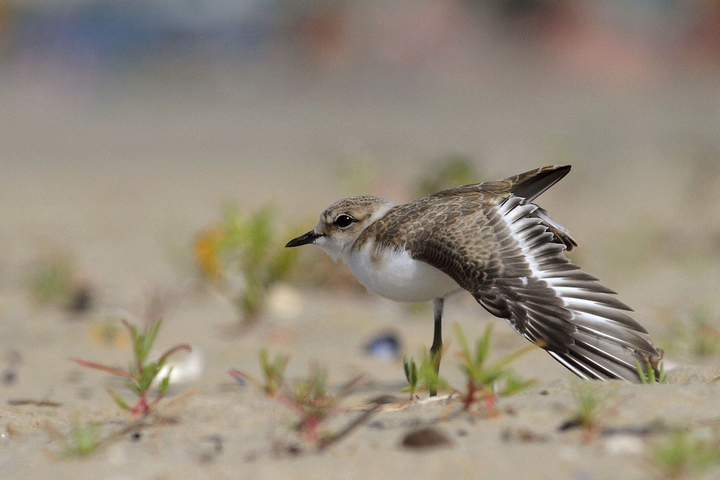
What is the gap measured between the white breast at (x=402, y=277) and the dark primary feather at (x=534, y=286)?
2.8 inches

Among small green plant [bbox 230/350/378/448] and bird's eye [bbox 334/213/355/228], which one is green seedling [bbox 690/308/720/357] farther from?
small green plant [bbox 230/350/378/448]

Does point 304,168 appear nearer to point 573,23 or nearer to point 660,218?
point 660,218

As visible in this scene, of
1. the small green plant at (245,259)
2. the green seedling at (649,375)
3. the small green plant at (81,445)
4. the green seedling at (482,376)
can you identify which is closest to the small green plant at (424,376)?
the green seedling at (482,376)

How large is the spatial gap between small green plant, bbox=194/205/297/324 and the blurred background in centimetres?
22

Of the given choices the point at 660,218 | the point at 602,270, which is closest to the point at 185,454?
the point at 602,270

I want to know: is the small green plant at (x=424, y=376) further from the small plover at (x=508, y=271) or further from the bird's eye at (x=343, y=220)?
the bird's eye at (x=343, y=220)

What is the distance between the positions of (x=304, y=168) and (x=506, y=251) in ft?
35.5

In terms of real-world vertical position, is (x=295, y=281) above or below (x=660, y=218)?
below

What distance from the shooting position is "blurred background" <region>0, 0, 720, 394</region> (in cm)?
855

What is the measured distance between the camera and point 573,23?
19.9 m

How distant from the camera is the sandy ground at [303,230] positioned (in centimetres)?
272

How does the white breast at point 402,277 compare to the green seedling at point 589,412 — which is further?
the white breast at point 402,277

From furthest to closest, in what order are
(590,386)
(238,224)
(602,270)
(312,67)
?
(312,67) < (602,270) < (238,224) < (590,386)

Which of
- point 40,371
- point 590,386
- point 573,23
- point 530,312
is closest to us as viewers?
point 590,386
